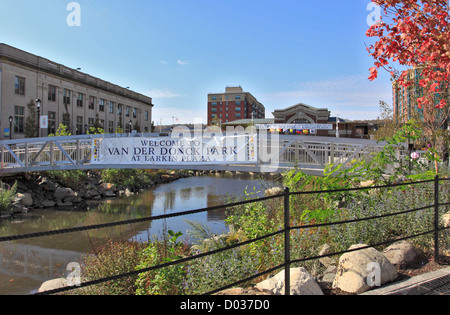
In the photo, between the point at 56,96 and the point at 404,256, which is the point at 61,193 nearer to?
the point at 404,256

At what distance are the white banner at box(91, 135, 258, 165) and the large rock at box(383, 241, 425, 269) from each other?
31.5 feet

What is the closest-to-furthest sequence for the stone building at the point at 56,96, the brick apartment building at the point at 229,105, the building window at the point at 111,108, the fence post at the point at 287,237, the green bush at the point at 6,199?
the fence post at the point at 287,237, the green bush at the point at 6,199, the stone building at the point at 56,96, the building window at the point at 111,108, the brick apartment building at the point at 229,105

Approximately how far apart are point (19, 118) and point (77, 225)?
27.6 m

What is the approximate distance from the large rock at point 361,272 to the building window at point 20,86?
140 feet

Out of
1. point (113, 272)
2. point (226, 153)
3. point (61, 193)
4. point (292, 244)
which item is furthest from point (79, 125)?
point (292, 244)

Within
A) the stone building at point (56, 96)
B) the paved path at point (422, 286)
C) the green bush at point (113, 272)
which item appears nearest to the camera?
the paved path at point (422, 286)

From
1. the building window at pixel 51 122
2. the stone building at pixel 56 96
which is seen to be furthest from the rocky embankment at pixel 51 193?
the building window at pixel 51 122

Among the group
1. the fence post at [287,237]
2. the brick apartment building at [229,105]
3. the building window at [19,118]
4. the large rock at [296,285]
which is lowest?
the large rock at [296,285]

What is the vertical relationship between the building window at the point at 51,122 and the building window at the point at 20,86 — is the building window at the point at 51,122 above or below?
below

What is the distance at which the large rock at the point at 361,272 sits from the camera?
4.27 m

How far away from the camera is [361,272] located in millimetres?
4352

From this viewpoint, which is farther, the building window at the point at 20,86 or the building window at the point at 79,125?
the building window at the point at 79,125

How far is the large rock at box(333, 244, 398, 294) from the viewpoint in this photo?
4266 millimetres

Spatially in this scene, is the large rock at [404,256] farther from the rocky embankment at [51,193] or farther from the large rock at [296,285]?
the rocky embankment at [51,193]
